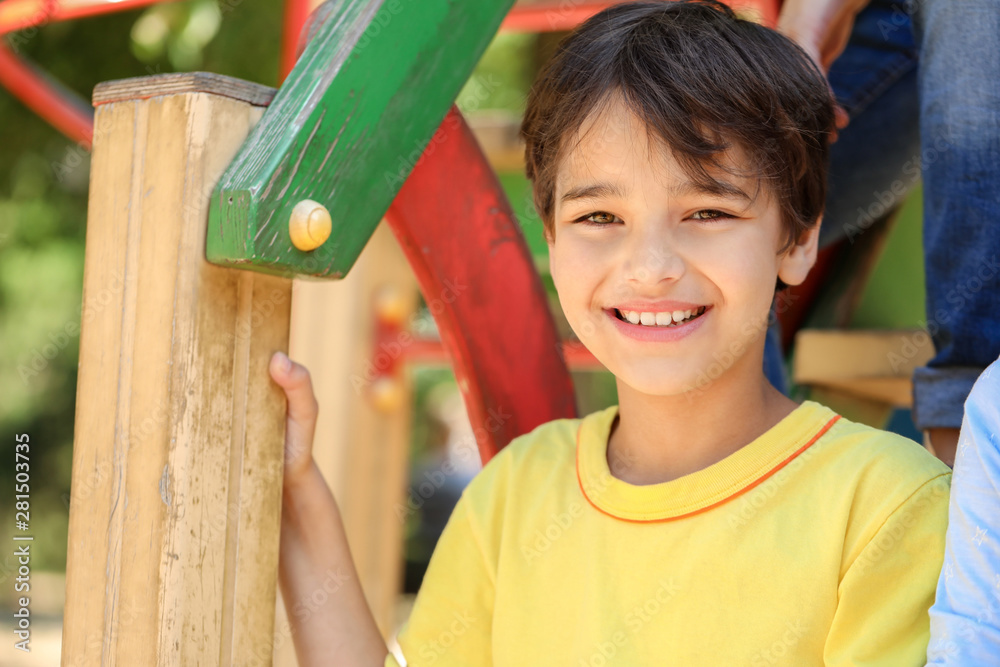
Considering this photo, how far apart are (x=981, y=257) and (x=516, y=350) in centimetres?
60

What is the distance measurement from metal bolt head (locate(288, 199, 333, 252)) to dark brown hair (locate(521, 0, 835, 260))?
36 cm

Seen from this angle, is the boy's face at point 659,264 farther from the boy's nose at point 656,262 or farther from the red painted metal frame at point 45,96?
the red painted metal frame at point 45,96

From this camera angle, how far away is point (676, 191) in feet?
3.53

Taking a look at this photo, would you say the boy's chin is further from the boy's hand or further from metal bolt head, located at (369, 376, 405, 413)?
metal bolt head, located at (369, 376, 405, 413)

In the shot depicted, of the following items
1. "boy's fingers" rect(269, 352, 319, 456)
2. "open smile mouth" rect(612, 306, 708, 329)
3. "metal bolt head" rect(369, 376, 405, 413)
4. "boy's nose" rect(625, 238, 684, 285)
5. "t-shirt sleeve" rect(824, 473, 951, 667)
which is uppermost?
"boy's nose" rect(625, 238, 684, 285)

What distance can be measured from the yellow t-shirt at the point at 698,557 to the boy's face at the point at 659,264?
118 millimetres

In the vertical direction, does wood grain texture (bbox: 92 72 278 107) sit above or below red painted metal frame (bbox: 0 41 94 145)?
below

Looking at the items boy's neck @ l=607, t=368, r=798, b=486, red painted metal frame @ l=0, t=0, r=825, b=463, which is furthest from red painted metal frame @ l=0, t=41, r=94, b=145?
boy's neck @ l=607, t=368, r=798, b=486

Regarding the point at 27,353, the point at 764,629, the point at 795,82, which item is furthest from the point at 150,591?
the point at 27,353

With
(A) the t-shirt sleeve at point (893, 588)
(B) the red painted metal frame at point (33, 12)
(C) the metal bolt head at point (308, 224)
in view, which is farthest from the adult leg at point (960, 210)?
(B) the red painted metal frame at point (33, 12)

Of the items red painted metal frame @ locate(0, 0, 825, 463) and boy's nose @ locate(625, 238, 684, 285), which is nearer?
boy's nose @ locate(625, 238, 684, 285)

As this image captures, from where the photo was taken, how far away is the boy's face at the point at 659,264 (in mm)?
1082

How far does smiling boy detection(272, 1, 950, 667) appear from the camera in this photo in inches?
38.3

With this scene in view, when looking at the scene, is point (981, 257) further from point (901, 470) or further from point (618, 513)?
point (618, 513)
